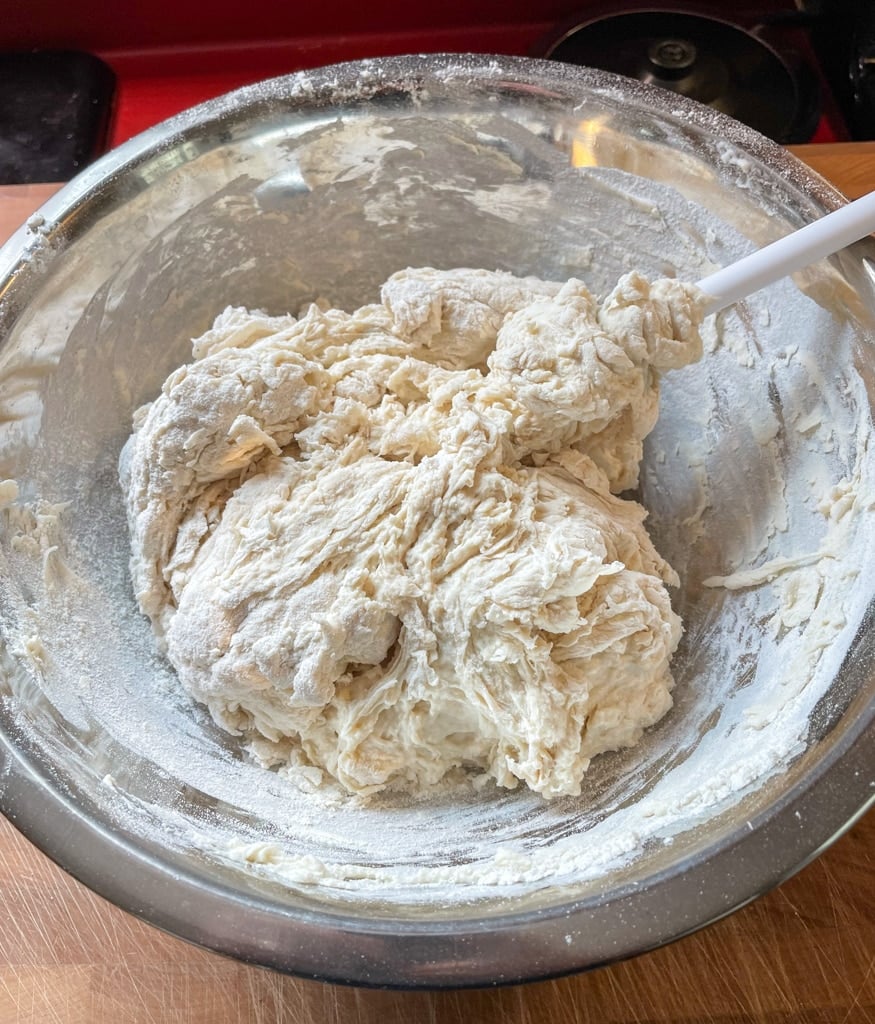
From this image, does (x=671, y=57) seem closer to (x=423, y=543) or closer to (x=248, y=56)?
Answer: (x=248, y=56)

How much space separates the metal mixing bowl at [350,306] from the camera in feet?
3.28

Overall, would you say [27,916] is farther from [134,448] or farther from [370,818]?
[134,448]

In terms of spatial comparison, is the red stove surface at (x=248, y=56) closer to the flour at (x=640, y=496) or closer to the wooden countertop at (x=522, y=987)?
the flour at (x=640, y=496)

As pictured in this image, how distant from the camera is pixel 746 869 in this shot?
3.21 ft

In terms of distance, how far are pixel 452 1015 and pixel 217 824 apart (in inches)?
17.8

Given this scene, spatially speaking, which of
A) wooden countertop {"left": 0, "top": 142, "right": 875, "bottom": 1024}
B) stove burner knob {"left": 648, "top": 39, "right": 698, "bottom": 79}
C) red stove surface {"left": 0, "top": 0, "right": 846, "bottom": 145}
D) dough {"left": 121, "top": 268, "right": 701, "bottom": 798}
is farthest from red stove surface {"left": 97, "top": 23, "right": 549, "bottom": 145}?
wooden countertop {"left": 0, "top": 142, "right": 875, "bottom": 1024}

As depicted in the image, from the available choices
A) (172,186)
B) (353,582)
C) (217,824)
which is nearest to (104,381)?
(172,186)

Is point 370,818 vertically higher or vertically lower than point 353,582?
lower

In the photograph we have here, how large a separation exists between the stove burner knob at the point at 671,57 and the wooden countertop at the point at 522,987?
1789 mm

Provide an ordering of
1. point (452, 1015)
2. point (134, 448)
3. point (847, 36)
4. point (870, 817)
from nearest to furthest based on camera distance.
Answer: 1. point (452, 1015)
2. point (870, 817)
3. point (134, 448)
4. point (847, 36)

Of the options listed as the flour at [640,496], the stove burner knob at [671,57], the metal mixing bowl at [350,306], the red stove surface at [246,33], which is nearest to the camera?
the metal mixing bowl at [350,306]

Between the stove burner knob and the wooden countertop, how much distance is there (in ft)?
5.87

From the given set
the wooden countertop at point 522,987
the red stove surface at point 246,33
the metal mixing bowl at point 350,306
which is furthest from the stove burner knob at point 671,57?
the wooden countertop at point 522,987

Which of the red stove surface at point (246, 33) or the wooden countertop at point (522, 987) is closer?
the wooden countertop at point (522, 987)
